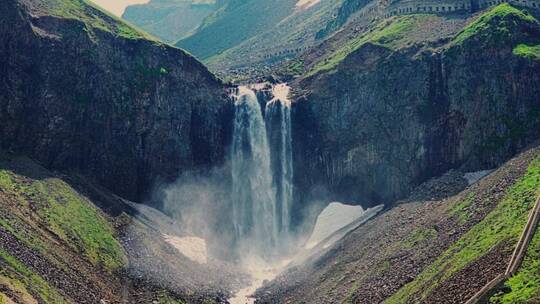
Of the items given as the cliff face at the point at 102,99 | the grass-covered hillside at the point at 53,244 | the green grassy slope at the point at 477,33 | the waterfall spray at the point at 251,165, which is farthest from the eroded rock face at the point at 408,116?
the grass-covered hillside at the point at 53,244

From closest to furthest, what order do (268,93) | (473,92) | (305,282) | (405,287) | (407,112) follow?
1. (405,287)
2. (305,282)
3. (473,92)
4. (407,112)
5. (268,93)

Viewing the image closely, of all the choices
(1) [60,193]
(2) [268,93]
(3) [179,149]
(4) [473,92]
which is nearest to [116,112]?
(3) [179,149]

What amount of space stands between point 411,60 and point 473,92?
12651mm

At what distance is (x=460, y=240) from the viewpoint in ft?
231

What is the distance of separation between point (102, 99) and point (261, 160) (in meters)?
27.3

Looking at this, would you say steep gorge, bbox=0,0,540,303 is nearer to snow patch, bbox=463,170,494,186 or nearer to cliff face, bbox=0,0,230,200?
cliff face, bbox=0,0,230,200

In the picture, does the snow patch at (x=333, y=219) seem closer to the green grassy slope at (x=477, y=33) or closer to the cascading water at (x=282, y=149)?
the cascading water at (x=282, y=149)

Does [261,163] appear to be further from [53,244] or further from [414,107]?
[53,244]

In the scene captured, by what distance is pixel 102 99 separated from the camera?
4080 inches

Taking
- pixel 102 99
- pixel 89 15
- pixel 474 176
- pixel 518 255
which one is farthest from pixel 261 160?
pixel 518 255

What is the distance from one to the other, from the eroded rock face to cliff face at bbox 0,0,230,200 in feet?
52.7

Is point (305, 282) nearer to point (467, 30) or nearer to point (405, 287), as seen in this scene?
point (405, 287)

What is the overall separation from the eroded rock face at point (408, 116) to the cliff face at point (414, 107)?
152 millimetres

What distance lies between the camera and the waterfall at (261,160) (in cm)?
11200
